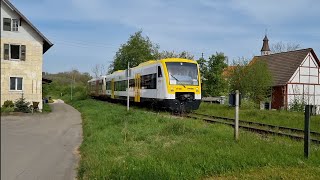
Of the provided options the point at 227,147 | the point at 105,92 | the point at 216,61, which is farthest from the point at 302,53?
the point at 227,147

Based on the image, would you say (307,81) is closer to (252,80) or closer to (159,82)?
(252,80)

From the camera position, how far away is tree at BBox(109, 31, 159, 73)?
190 ft

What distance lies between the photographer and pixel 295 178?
6.35m

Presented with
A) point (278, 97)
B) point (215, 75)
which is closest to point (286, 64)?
point (278, 97)

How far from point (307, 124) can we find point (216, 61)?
127 ft

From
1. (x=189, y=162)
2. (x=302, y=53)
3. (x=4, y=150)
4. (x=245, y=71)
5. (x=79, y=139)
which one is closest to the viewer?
(x=4, y=150)

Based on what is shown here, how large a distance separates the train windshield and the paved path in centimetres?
1329

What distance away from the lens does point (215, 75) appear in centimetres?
4603

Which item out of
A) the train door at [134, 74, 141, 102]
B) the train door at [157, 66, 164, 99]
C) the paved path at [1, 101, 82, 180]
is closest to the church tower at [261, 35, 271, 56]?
the train door at [134, 74, 141, 102]

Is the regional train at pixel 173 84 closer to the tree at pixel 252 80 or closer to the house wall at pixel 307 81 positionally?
the tree at pixel 252 80

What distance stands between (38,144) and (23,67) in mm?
1325

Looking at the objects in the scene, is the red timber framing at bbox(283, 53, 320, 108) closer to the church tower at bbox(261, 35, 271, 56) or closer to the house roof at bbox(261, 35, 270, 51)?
the church tower at bbox(261, 35, 271, 56)

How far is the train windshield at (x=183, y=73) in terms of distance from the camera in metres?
22.9

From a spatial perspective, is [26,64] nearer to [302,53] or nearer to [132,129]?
[132,129]
